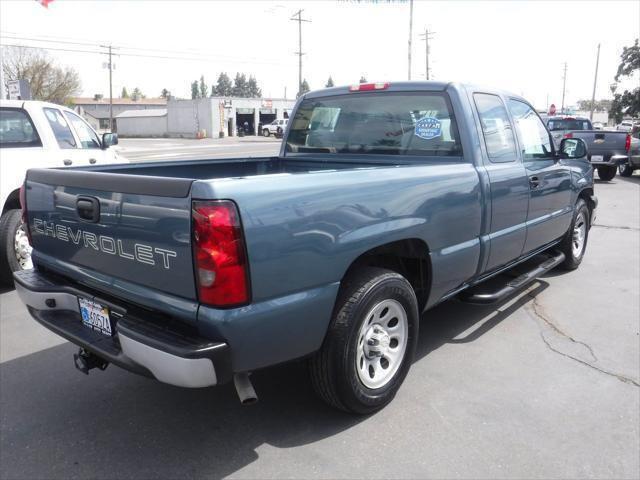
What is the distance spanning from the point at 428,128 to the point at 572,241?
115 inches

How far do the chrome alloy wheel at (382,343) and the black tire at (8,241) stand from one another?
409 centimetres

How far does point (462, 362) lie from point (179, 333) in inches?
87.7

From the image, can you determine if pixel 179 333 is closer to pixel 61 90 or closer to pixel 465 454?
pixel 465 454

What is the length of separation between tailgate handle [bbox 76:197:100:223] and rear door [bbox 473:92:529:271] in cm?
258

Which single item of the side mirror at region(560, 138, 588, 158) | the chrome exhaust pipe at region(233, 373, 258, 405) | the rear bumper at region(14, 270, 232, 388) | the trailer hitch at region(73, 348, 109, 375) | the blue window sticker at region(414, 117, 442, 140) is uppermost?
the blue window sticker at region(414, 117, 442, 140)

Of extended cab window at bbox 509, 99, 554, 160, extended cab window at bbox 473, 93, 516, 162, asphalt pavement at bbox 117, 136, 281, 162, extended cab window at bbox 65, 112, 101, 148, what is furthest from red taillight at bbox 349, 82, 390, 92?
asphalt pavement at bbox 117, 136, 281, 162

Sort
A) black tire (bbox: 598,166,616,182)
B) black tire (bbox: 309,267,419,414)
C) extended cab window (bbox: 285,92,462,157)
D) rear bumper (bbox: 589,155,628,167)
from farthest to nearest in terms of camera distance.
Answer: black tire (bbox: 598,166,616,182) < rear bumper (bbox: 589,155,628,167) < extended cab window (bbox: 285,92,462,157) < black tire (bbox: 309,267,419,414)

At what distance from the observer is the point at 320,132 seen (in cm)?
455

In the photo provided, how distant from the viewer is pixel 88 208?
2.71 meters

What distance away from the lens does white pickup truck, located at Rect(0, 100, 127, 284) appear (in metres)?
5.42

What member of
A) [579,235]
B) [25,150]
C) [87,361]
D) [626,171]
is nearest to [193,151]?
[626,171]

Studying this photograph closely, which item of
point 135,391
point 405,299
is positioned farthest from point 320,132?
point 135,391

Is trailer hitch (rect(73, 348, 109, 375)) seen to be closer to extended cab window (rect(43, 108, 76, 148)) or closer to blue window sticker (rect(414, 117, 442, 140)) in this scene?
blue window sticker (rect(414, 117, 442, 140))

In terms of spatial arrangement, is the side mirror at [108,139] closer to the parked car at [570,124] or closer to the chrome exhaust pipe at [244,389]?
the chrome exhaust pipe at [244,389]
